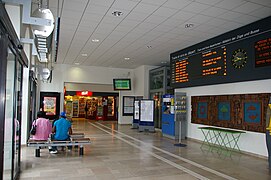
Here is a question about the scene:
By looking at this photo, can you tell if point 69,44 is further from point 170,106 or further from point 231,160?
point 231,160

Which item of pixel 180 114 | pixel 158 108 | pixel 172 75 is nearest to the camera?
pixel 180 114

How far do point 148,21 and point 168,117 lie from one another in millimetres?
4652

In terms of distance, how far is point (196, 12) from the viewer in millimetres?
5195

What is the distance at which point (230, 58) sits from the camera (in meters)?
6.38

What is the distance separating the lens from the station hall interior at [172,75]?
12.5ft

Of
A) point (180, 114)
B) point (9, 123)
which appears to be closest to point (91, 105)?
point (180, 114)

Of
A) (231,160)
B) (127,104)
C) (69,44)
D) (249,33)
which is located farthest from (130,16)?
(127,104)

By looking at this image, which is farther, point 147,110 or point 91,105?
point 91,105

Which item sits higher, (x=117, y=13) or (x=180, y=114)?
(x=117, y=13)

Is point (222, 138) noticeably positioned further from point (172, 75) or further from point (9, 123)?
point (9, 123)

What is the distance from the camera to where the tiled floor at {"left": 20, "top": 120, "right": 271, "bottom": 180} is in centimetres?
438

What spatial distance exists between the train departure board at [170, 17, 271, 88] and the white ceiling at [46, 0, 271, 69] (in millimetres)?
245

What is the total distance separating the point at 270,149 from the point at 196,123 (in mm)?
3624

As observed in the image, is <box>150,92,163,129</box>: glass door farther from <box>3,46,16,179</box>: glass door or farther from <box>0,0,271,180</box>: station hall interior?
<box>3,46,16,179</box>: glass door
